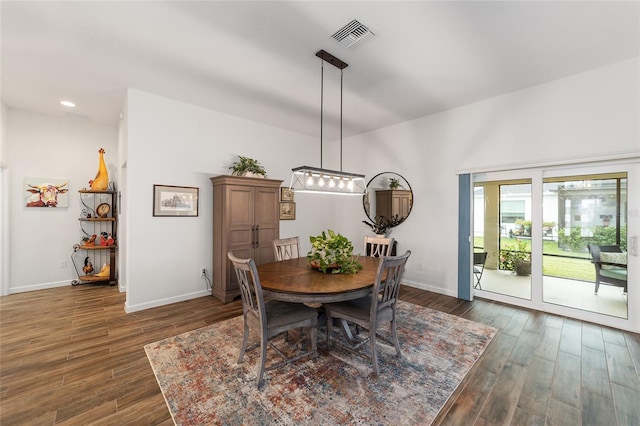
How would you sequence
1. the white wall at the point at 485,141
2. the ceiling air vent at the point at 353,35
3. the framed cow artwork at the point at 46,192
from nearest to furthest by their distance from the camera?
the ceiling air vent at the point at 353,35 < the white wall at the point at 485,141 < the framed cow artwork at the point at 46,192

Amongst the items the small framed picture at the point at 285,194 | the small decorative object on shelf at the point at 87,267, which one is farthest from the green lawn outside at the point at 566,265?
the small decorative object on shelf at the point at 87,267

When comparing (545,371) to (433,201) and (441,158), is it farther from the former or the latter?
(441,158)

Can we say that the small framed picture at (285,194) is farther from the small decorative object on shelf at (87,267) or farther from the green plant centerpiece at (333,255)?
the small decorative object on shelf at (87,267)

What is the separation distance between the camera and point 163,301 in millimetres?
3797

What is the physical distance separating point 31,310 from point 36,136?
2.94 meters

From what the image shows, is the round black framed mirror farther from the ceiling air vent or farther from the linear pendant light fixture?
the ceiling air vent

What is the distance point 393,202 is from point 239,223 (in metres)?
2.87

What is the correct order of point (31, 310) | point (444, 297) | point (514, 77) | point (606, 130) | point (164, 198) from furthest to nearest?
point (444, 297), point (164, 198), point (31, 310), point (514, 77), point (606, 130)

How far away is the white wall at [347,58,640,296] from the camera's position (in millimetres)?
2996

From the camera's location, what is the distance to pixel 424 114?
14.7ft

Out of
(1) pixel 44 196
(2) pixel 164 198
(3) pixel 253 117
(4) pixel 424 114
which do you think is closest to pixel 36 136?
(1) pixel 44 196

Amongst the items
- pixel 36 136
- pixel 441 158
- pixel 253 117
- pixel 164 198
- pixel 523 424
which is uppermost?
pixel 253 117

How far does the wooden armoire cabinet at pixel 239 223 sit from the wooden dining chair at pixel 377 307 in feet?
6.68

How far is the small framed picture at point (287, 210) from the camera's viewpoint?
206 inches
